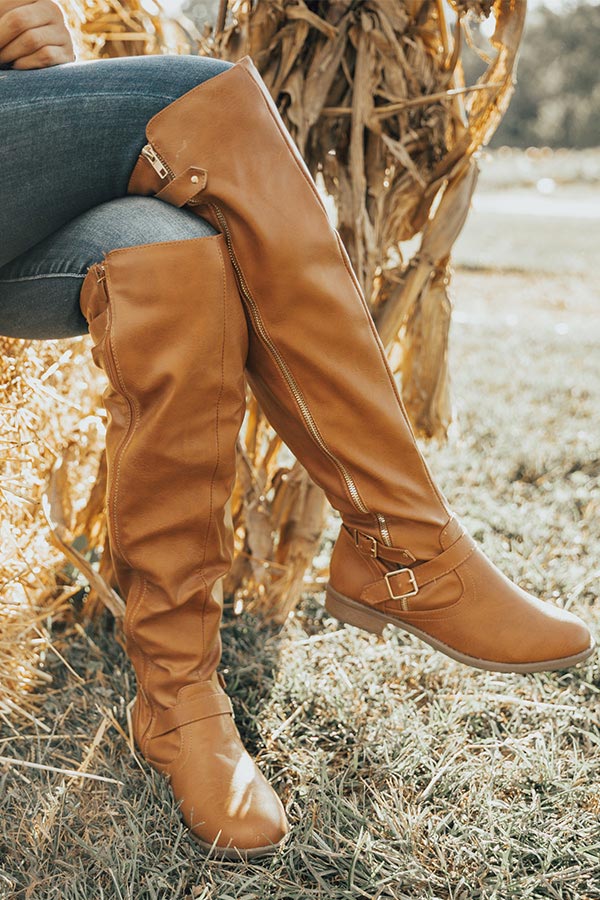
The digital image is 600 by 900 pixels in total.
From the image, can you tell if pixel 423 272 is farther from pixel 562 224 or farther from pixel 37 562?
pixel 562 224

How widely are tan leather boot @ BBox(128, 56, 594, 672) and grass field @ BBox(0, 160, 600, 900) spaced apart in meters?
0.17

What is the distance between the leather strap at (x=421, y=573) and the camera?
1.18m

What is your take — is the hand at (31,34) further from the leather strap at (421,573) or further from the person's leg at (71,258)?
the leather strap at (421,573)

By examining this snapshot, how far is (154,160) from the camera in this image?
3.51ft

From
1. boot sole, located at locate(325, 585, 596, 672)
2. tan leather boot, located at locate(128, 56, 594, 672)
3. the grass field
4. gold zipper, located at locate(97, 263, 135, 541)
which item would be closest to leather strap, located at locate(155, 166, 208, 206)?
Answer: tan leather boot, located at locate(128, 56, 594, 672)

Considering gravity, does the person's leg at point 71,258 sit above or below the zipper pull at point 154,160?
below

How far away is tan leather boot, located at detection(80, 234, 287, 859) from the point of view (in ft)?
3.37

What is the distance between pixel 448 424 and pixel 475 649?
0.61 meters

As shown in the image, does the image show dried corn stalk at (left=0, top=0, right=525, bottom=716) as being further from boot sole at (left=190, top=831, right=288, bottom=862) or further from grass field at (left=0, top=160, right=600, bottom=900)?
boot sole at (left=190, top=831, right=288, bottom=862)

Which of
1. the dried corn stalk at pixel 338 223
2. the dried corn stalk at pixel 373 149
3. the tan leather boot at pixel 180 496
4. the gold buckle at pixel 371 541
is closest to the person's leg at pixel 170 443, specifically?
the tan leather boot at pixel 180 496

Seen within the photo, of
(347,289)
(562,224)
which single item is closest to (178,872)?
(347,289)

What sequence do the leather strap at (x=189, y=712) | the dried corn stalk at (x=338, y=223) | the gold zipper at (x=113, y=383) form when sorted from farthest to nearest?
1. the dried corn stalk at (x=338, y=223)
2. the leather strap at (x=189, y=712)
3. the gold zipper at (x=113, y=383)

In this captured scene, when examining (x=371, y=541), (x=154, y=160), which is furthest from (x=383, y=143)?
(x=371, y=541)

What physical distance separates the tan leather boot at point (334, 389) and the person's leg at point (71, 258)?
0.04 meters
